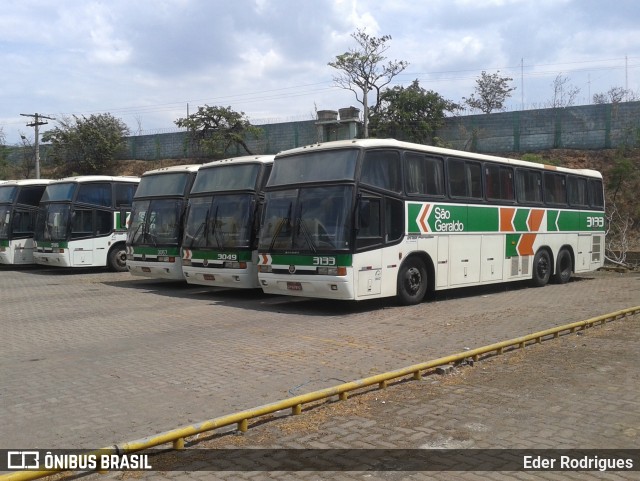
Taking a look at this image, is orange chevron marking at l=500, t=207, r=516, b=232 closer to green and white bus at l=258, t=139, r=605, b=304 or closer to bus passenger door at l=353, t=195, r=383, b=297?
green and white bus at l=258, t=139, r=605, b=304

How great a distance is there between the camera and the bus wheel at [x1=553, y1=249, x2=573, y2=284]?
18.9 meters

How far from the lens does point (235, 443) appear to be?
17.1 ft

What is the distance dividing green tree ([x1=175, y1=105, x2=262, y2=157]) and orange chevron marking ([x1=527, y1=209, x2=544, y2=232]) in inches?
900

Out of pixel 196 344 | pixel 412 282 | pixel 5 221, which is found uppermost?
pixel 5 221

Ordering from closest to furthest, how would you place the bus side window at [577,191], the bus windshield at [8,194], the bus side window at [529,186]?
1. the bus side window at [529,186]
2. the bus side window at [577,191]
3. the bus windshield at [8,194]

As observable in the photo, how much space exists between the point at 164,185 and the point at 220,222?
319 centimetres

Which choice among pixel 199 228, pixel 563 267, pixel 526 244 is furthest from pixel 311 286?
pixel 563 267

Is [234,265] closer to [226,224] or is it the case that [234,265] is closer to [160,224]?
[226,224]

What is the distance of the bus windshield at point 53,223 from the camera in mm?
20781

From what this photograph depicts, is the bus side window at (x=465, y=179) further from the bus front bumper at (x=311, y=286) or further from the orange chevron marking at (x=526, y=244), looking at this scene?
the bus front bumper at (x=311, y=286)

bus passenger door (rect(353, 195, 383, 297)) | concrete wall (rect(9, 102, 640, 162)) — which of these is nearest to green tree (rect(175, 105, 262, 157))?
concrete wall (rect(9, 102, 640, 162))

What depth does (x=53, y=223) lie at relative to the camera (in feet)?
69.2

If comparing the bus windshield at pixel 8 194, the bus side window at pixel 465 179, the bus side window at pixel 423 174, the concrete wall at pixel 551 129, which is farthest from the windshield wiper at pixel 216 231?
the concrete wall at pixel 551 129

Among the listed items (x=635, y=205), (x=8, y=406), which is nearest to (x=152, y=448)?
(x=8, y=406)
